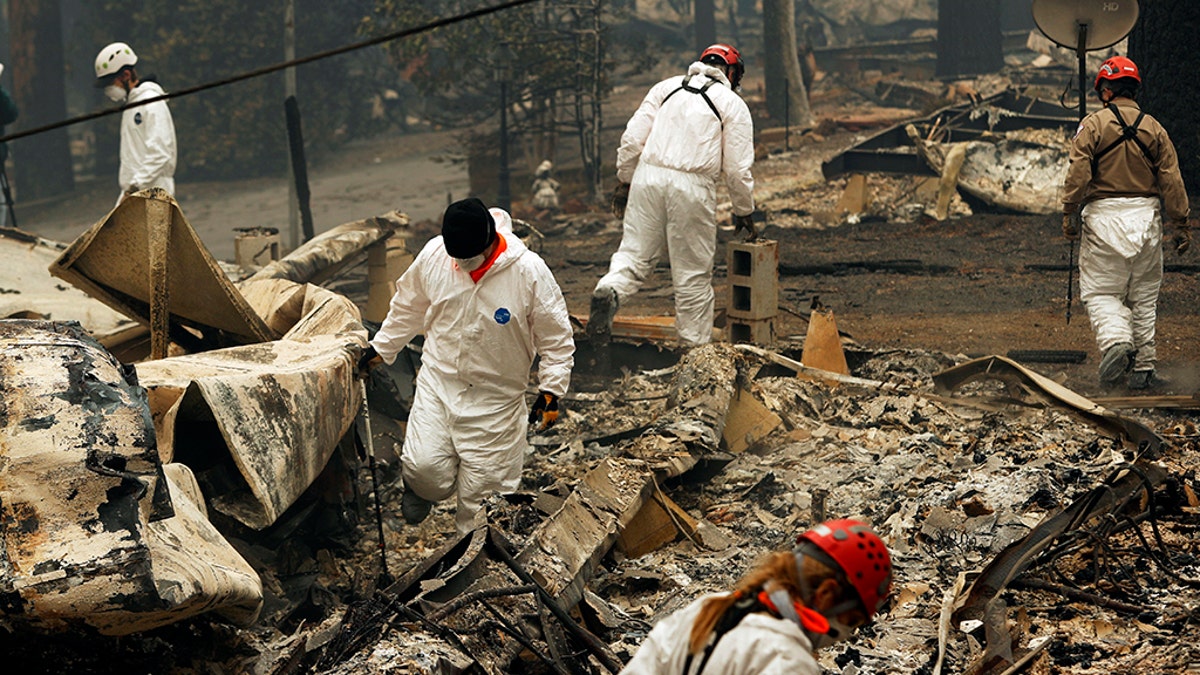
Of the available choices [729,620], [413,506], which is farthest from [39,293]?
[729,620]

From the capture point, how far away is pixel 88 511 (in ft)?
11.0

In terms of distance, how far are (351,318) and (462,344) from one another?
1.18m

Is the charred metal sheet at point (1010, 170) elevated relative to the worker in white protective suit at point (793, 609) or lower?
lower

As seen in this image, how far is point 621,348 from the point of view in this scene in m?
8.27

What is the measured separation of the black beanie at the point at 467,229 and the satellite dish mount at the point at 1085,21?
4.96 meters

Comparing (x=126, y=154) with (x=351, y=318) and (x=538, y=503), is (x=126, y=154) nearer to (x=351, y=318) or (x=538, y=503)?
(x=351, y=318)

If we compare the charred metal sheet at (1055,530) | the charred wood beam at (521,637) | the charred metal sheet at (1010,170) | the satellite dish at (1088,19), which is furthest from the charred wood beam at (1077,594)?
the charred metal sheet at (1010,170)

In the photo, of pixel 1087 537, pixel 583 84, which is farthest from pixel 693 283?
pixel 583 84

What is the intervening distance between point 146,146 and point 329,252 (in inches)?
104

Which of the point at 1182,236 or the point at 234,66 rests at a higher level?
the point at 234,66

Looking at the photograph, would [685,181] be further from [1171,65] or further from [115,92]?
[1171,65]

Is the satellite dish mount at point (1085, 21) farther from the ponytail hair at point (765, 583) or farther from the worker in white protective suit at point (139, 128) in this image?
the ponytail hair at point (765, 583)

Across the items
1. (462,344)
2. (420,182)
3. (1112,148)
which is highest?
(1112,148)

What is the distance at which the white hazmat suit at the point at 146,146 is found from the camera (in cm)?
995
